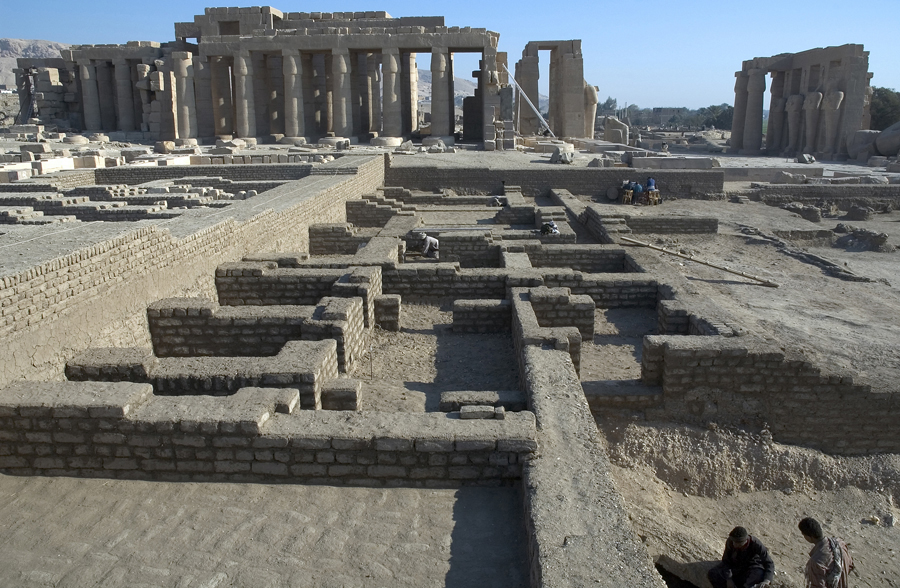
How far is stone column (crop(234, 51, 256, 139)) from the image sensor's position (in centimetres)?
3152

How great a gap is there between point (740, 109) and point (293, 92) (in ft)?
79.1

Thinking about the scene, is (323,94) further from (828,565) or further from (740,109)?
(828,565)

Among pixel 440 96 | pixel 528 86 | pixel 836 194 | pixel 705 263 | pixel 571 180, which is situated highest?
pixel 528 86

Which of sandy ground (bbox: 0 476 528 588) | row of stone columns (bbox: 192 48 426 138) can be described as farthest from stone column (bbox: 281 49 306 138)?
sandy ground (bbox: 0 476 528 588)

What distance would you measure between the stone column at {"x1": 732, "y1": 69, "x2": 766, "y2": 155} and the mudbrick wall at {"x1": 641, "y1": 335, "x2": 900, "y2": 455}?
32.9 m

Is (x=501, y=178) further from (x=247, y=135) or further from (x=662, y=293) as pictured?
(x=247, y=135)

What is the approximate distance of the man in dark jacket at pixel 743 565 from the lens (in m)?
4.48

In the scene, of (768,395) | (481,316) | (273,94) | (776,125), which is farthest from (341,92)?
(768,395)

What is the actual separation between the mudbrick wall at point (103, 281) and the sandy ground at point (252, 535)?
1.41 m

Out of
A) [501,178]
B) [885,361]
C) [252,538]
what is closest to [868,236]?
[885,361]

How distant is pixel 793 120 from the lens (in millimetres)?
34625

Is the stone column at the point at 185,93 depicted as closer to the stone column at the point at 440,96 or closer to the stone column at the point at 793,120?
the stone column at the point at 440,96

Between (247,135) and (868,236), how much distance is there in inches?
1023

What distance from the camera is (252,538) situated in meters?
4.30
